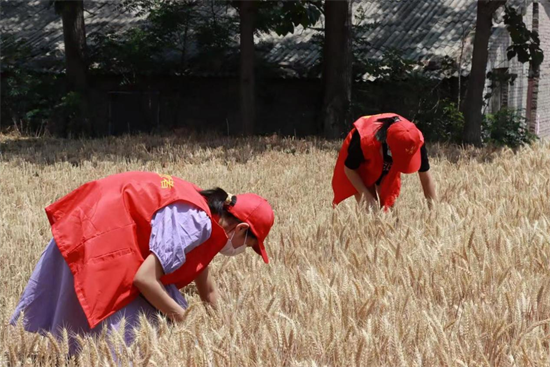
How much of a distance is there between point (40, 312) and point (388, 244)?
7.44 ft

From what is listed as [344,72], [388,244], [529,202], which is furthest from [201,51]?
[388,244]

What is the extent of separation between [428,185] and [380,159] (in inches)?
27.7

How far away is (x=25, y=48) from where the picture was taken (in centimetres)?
2081

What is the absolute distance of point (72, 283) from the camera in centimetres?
367

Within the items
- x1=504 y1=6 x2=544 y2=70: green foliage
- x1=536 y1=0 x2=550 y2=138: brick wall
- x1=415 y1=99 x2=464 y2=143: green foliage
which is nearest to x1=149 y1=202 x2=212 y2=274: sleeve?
x1=504 y1=6 x2=544 y2=70: green foliage

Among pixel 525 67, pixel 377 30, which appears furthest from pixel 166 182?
pixel 525 67

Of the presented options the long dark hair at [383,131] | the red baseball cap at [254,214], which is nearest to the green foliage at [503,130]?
the long dark hair at [383,131]

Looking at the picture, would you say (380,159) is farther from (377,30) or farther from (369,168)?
(377,30)

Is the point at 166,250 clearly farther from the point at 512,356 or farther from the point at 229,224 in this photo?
the point at 512,356

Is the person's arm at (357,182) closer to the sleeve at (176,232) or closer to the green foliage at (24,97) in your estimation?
the sleeve at (176,232)

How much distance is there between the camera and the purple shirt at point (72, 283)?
3.52m

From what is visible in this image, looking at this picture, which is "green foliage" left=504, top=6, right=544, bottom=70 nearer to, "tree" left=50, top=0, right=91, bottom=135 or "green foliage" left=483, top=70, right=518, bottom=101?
"green foliage" left=483, top=70, right=518, bottom=101

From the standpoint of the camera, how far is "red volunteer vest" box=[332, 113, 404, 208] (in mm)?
6102

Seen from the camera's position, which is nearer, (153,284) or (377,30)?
(153,284)
